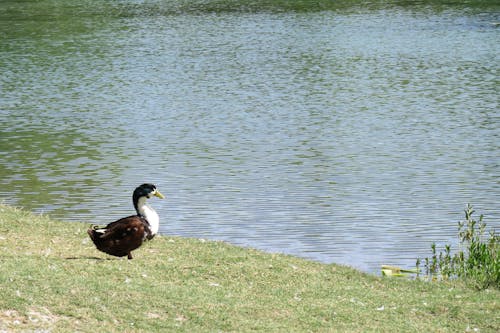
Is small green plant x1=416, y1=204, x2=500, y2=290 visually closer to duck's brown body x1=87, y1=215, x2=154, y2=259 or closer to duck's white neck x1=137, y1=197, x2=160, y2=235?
duck's white neck x1=137, y1=197, x2=160, y2=235

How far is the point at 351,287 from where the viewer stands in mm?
14820

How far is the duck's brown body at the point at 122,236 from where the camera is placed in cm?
1423

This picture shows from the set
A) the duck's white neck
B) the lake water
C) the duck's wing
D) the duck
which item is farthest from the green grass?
the lake water

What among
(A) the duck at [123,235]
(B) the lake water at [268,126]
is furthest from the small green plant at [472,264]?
(A) the duck at [123,235]

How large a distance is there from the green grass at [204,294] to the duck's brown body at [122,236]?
24 centimetres

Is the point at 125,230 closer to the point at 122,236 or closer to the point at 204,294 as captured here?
the point at 122,236

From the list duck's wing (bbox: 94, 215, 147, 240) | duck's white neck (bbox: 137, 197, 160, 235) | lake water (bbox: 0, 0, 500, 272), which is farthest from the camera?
lake water (bbox: 0, 0, 500, 272)

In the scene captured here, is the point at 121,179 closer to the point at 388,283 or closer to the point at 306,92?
the point at 388,283

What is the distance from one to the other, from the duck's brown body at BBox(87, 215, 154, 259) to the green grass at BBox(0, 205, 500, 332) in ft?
0.77

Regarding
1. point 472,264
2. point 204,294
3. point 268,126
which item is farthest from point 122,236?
point 268,126

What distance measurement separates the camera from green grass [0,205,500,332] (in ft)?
40.1

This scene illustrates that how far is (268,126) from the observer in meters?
33.0

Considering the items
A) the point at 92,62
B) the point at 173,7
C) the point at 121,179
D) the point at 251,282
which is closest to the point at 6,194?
the point at 121,179

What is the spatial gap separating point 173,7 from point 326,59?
2629 centimetres
